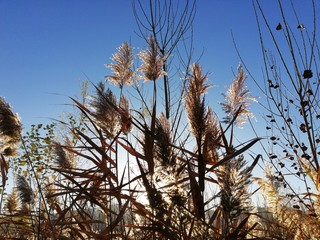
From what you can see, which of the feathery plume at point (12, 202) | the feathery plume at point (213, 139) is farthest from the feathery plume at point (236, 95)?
the feathery plume at point (12, 202)

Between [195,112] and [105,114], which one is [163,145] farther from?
[105,114]

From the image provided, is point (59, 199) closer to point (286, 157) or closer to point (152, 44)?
point (152, 44)

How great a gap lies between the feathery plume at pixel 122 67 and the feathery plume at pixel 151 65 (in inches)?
6.5

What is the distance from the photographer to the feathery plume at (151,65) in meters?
2.71

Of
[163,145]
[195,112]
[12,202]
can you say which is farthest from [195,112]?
[12,202]

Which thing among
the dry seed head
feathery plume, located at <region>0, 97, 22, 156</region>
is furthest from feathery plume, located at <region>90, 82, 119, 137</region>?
feathery plume, located at <region>0, 97, 22, 156</region>

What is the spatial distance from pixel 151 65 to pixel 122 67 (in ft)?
0.98

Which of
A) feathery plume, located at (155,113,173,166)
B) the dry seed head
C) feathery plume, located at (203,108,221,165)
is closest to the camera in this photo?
feathery plume, located at (155,113,173,166)

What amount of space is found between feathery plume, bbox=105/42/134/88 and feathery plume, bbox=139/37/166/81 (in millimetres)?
164

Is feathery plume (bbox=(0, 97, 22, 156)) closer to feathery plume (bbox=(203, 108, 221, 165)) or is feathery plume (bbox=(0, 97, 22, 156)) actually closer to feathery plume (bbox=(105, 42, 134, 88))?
feathery plume (bbox=(105, 42, 134, 88))

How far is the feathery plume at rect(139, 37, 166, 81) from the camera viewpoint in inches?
107

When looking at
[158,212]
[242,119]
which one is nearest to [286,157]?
[242,119]

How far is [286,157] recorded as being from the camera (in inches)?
153

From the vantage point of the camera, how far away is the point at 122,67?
2.90 m
